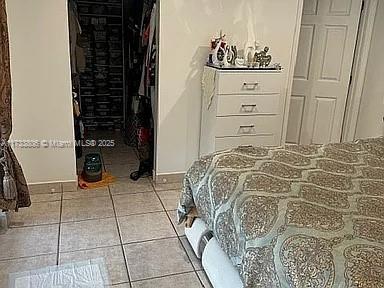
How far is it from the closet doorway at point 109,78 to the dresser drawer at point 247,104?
1.02m

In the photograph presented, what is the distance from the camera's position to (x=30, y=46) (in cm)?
278

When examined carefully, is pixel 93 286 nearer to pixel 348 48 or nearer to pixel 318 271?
pixel 318 271

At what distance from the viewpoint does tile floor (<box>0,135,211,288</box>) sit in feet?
7.13

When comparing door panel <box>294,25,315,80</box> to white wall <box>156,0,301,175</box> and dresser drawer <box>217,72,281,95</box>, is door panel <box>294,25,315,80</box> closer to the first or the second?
white wall <box>156,0,301,175</box>

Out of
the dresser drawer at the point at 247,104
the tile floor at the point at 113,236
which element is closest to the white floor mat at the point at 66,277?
the tile floor at the point at 113,236

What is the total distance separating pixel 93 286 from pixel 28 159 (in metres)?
1.46

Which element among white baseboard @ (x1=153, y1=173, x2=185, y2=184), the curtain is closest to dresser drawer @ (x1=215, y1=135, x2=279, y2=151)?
white baseboard @ (x1=153, y1=173, x2=185, y2=184)

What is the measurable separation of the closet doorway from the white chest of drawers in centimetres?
95

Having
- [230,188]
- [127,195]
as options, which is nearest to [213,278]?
[230,188]

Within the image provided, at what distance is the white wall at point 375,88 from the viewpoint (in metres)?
3.57

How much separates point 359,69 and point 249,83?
141 centimetres

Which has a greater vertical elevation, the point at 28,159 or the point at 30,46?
the point at 30,46

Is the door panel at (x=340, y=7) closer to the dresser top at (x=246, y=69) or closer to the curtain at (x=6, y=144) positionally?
the dresser top at (x=246, y=69)

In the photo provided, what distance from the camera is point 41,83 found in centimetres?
289
